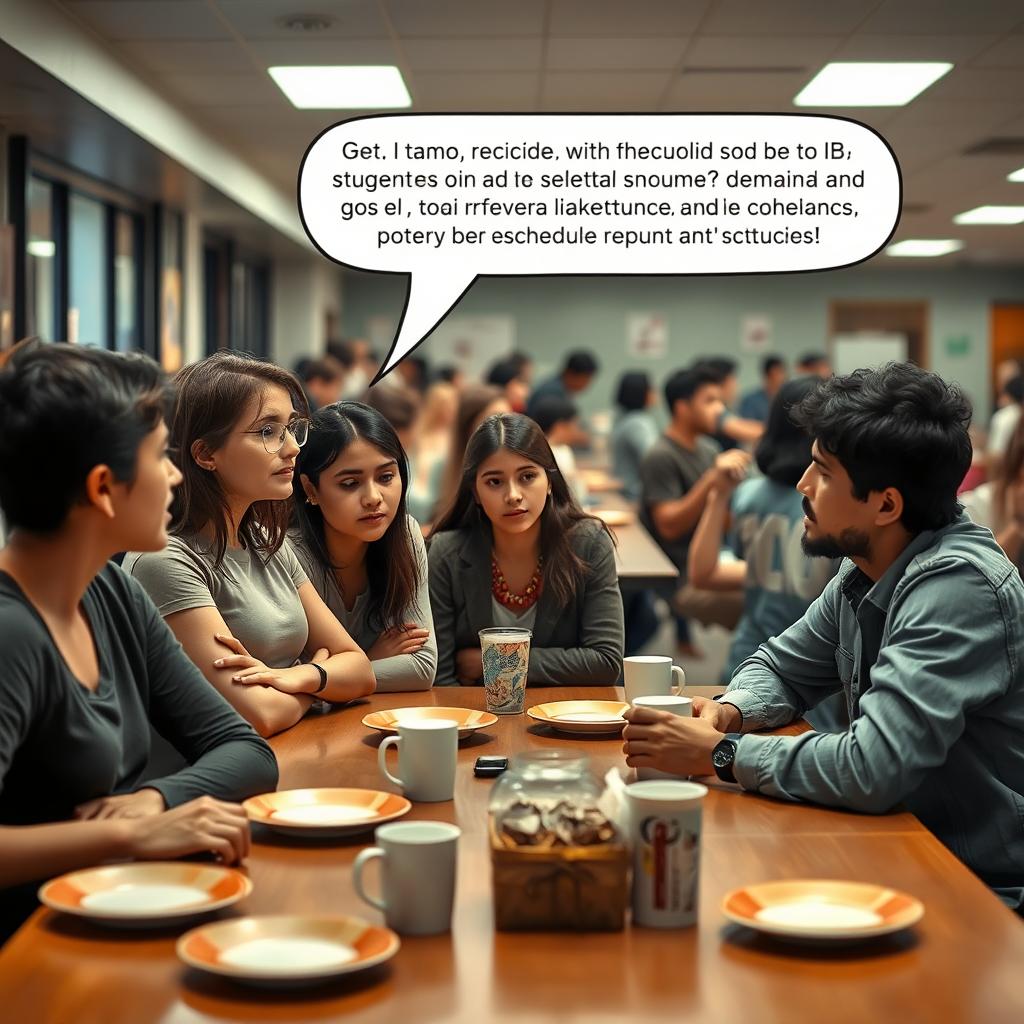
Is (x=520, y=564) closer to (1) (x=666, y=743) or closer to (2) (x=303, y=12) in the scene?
(1) (x=666, y=743)

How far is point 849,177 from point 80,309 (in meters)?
6.00

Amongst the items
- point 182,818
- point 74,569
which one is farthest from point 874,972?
point 74,569

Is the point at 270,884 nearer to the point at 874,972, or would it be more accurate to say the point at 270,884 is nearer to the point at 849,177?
the point at 874,972

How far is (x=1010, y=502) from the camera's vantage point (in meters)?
3.72

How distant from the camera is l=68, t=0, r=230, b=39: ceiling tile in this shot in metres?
5.16

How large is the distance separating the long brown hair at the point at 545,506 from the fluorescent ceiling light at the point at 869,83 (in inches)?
153

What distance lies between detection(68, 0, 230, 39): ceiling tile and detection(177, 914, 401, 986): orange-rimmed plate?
4608mm

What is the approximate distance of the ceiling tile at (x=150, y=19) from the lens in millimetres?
5164

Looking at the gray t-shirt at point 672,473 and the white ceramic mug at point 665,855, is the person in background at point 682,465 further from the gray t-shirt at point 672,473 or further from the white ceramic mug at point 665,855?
the white ceramic mug at point 665,855

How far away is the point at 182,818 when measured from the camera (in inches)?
57.9

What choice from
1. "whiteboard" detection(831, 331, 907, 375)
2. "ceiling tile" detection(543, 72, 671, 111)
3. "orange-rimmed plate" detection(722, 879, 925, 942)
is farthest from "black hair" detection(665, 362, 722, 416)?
"whiteboard" detection(831, 331, 907, 375)

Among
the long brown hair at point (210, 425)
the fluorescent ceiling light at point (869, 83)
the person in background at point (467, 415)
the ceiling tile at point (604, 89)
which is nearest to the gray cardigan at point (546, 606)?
the long brown hair at point (210, 425)

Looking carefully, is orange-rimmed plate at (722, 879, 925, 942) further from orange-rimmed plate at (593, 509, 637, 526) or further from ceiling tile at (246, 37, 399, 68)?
ceiling tile at (246, 37, 399, 68)

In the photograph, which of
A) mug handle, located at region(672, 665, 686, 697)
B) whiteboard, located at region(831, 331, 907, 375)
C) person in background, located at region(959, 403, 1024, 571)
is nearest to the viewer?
mug handle, located at region(672, 665, 686, 697)
